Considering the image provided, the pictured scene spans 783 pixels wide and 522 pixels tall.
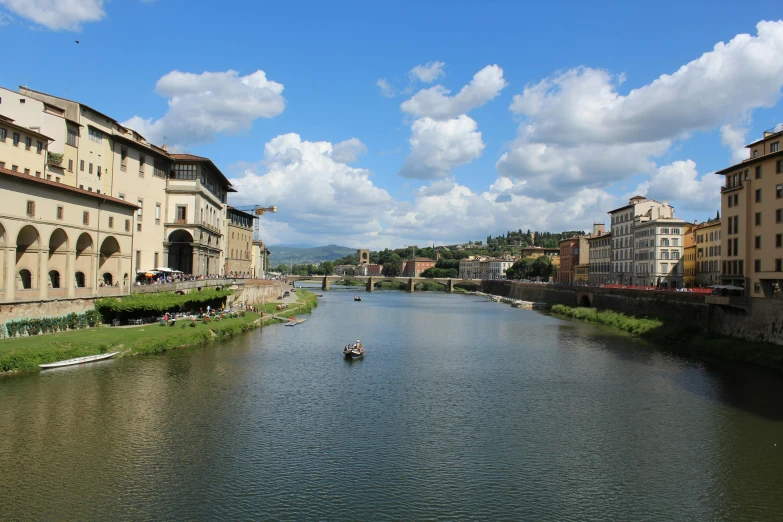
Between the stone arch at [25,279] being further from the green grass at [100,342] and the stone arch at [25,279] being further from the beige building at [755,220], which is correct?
the beige building at [755,220]

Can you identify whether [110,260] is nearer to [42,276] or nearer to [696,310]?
[42,276]

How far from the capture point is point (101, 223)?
47125 millimetres

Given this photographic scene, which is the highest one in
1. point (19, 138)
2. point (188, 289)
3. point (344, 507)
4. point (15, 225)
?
point (19, 138)

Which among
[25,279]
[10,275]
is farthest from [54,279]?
[10,275]

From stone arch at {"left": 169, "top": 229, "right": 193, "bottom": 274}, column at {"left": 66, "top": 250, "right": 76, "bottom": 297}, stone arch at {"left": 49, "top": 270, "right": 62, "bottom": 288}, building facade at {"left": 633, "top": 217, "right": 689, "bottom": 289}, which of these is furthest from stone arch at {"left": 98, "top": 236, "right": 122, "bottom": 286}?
building facade at {"left": 633, "top": 217, "right": 689, "bottom": 289}

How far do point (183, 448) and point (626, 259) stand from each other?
285 feet

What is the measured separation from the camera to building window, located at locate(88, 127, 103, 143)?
2029 inches

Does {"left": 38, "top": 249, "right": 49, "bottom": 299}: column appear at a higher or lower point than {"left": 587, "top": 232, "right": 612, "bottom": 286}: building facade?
lower

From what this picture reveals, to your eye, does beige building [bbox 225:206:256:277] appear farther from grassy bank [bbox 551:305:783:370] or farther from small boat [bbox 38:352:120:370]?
grassy bank [bbox 551:305:783:370]

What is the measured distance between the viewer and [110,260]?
51094 mm

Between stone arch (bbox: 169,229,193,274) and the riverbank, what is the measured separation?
43.1 ft

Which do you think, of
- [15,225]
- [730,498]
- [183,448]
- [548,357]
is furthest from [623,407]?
[15,225]

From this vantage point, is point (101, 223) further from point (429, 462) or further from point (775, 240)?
point (775, 240)

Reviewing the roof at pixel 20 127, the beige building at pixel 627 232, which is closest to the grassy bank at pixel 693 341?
the beige building at pixel 627 232
